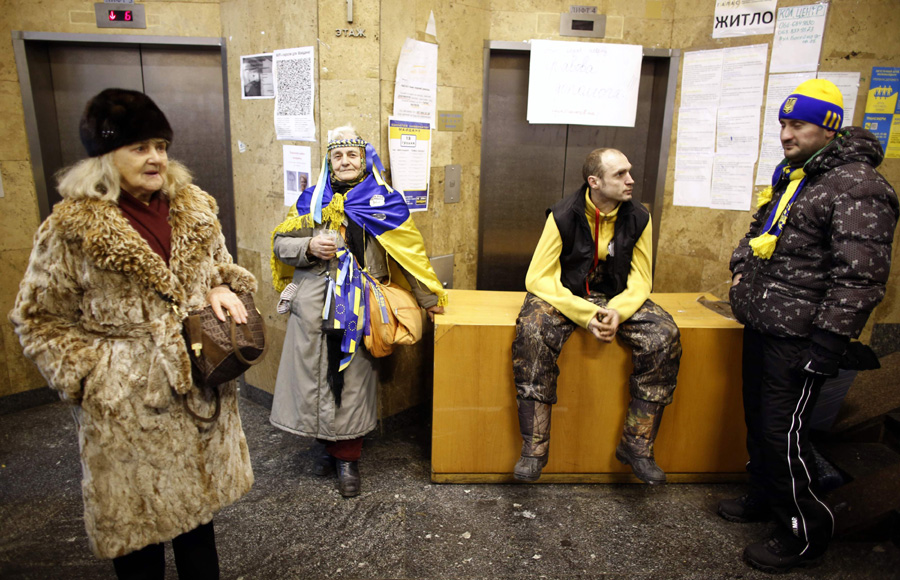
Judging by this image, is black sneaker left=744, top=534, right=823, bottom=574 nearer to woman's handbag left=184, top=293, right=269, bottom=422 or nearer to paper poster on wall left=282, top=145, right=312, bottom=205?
woman's handbag left=184, top=293, right=269, bottom=422

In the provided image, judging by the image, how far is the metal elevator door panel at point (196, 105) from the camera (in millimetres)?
4105

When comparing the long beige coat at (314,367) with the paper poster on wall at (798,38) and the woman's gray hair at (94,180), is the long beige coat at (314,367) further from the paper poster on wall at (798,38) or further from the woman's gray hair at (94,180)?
the paper poster on wall at (798,38)

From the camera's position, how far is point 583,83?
4.18m

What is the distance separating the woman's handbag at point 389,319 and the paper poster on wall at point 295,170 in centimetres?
95

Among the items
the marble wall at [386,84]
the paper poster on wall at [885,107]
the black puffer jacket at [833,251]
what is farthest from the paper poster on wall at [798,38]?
the black puffer jacket at [833,251]

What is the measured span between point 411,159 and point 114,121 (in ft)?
6.64

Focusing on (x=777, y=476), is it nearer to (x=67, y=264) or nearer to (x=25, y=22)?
(x=67, y=264)

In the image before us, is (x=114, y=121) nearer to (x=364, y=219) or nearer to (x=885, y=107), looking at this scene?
(x=364, y=219)

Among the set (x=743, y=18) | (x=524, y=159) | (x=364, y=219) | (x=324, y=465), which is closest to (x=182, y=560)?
(x=324, y=465)

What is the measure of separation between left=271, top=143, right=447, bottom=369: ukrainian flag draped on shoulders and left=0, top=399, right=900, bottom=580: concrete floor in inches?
32.6

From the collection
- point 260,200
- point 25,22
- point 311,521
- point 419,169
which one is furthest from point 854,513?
point 25,22

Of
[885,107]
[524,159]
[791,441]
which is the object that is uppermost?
[885,107]

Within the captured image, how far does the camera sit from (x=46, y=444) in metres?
3.77

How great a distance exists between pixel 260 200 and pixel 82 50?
1.61m
